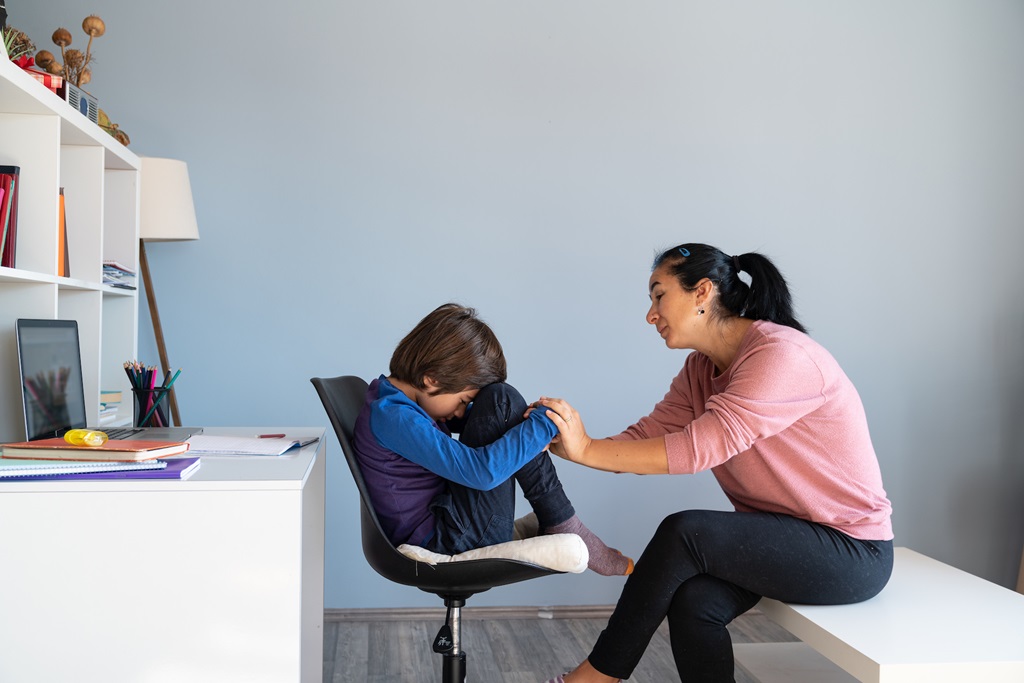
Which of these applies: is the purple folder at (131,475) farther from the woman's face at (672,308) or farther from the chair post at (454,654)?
the woman's face at (672,308)

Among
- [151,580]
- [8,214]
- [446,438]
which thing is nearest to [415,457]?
[446,438]

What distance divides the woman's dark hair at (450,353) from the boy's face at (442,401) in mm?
14

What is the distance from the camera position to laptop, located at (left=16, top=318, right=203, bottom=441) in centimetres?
176

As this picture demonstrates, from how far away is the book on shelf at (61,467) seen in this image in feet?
4.46

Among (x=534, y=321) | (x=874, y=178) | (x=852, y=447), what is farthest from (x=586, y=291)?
(x=852, y=447)

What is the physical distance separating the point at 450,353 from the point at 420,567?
425mm

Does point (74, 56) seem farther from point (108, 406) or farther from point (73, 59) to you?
point (108, 406)

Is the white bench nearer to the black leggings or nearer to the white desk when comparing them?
the black leggings

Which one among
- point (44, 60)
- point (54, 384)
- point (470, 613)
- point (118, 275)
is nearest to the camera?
point (54, 384)

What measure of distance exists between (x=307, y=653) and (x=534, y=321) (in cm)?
138

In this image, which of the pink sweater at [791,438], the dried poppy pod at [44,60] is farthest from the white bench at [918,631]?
the dried poppy pod at [44,60]

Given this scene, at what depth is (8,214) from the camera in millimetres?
1781

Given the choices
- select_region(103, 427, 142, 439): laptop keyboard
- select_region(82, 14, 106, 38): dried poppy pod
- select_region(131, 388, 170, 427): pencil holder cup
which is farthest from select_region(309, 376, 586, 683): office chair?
select_region(82, 14, 106, 38): dried poppy pod

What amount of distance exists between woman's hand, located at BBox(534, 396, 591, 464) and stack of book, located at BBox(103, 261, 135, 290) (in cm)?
121
